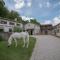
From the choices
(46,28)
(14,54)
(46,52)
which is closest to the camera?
(14,54)

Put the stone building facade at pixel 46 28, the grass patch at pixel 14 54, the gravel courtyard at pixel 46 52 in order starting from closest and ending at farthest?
1. the grass patch at pixel 14 54
2. the gravel courtyard at pixel 46 52
3. the stone building facade at pixel 46 28

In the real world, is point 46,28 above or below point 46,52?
above

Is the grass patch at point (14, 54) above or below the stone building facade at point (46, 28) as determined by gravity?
below

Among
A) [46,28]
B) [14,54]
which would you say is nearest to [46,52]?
[14,54]

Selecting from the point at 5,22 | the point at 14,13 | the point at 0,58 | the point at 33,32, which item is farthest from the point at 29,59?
the point at 14,13

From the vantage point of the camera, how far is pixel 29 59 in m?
10.1

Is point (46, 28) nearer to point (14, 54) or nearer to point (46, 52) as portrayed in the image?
point (46, 52)

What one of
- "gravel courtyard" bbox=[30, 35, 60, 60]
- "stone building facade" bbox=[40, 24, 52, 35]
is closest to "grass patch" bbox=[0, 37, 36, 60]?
"gravel courtyard" bbox=[30, 35, 60, 60]

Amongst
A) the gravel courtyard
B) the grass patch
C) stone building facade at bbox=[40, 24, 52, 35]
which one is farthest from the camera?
stone building facade at bbox=[40, 24, 52, 35]

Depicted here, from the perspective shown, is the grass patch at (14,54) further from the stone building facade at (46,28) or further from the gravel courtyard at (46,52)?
the stone building facade at (46,28)

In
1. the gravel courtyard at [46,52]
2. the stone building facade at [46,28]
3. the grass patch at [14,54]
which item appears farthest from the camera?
the stone building facade at [46,28]

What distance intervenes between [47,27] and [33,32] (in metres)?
12.6

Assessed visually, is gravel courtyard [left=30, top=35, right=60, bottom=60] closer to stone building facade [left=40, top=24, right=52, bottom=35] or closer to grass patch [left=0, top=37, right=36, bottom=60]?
grass patch [left=0, top=37, right=36, bottom=60]

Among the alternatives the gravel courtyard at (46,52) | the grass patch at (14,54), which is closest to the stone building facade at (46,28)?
the gravel courtyard at (46,52)
